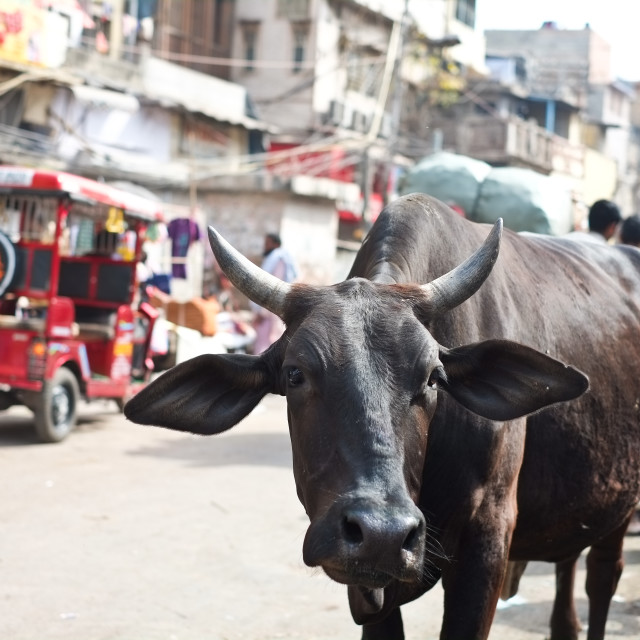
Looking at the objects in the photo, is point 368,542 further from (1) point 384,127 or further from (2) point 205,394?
(1) point 384,127

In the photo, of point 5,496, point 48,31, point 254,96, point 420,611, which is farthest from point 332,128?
point 420,611

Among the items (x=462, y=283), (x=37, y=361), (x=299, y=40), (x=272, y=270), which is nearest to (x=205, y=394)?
(x=462, y=283)

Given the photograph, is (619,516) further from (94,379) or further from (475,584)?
(94,379)

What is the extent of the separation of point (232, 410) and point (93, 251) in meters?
8.53

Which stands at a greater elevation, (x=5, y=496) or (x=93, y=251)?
(x=93, y=251)

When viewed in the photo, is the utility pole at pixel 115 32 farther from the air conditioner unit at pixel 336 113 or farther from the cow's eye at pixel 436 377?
the cow's eye at pixel 436 377

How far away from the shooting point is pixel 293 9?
27.7m

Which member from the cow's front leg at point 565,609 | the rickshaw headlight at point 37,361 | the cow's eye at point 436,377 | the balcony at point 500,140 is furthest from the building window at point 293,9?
the cow's eye at point 436,377

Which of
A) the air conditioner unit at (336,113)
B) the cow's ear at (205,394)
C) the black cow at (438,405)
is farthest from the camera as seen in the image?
the air conditioner unit at (336,113)

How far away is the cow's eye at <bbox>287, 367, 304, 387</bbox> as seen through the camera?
307cm

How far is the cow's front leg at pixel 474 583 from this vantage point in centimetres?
351

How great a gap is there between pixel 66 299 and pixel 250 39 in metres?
20.0

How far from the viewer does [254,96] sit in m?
27.9

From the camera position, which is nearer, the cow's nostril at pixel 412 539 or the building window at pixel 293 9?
the cow's nostril at pixel 412 539
